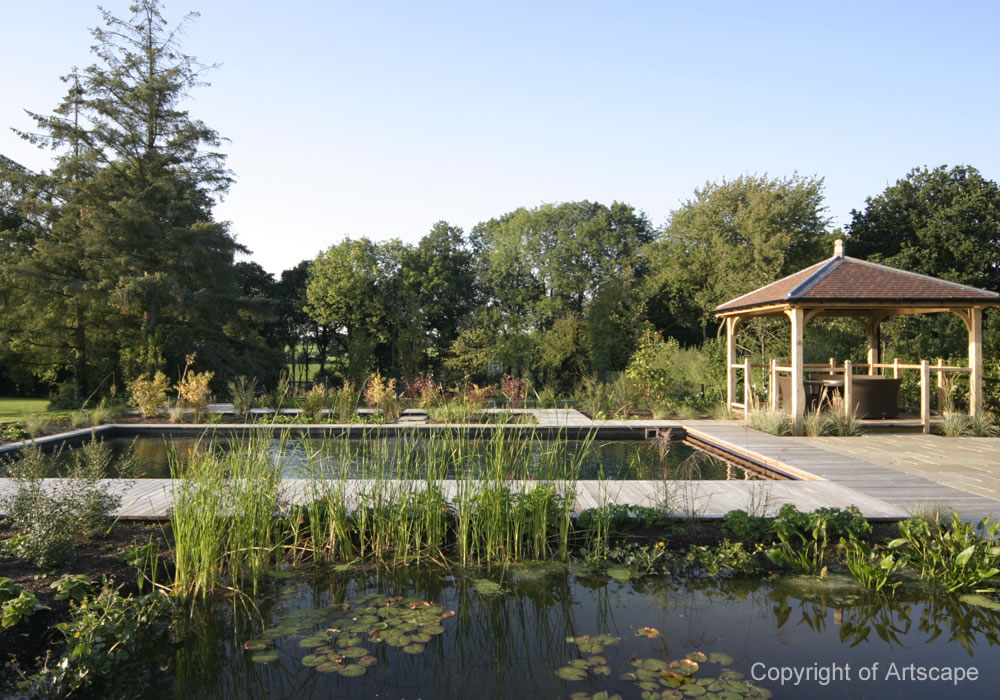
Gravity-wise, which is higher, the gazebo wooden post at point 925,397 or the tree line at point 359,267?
the tree line at point 359,267

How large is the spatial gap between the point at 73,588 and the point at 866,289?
382 inches

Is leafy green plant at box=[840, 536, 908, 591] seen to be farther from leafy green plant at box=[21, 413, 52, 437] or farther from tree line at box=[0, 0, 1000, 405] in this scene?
leafy green plant at box=[21, 413, 52, 437]

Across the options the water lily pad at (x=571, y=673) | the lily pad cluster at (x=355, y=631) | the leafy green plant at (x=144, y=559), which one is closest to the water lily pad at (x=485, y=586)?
the lily pad cluster at (x=355, y=631)

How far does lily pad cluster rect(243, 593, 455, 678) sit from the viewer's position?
2.74m

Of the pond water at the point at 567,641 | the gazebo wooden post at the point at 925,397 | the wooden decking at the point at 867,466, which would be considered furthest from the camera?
the gazebo wooden post at the point at 925,397

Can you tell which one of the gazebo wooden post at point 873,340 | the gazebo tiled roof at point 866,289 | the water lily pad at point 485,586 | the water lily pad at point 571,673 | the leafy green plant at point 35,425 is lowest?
the water lily pad at point 571,673

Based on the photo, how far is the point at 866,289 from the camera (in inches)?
367

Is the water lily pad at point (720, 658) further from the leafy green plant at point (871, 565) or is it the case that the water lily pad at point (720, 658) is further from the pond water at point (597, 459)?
the pond water at point (597, 459)

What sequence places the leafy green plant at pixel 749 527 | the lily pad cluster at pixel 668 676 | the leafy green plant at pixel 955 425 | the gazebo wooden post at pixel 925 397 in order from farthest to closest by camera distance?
the gazebo wooden post at pixel 925 397 < the leafy green plant at pixel 955 425 < the leafy green plant at pixel 749 527 < the lily pad cluster at pixel 668 676

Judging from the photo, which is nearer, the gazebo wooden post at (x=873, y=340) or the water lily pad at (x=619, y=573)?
the water lily pad at (x=619, y=573)

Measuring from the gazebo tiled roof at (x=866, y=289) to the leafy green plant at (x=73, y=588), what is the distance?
28.2 feet

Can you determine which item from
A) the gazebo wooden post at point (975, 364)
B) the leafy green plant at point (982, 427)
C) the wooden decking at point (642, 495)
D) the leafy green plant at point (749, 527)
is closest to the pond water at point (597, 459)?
the wooden decking at point (642, 495)

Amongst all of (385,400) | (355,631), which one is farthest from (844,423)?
(355,631)

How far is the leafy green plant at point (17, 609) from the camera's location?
105 inches
